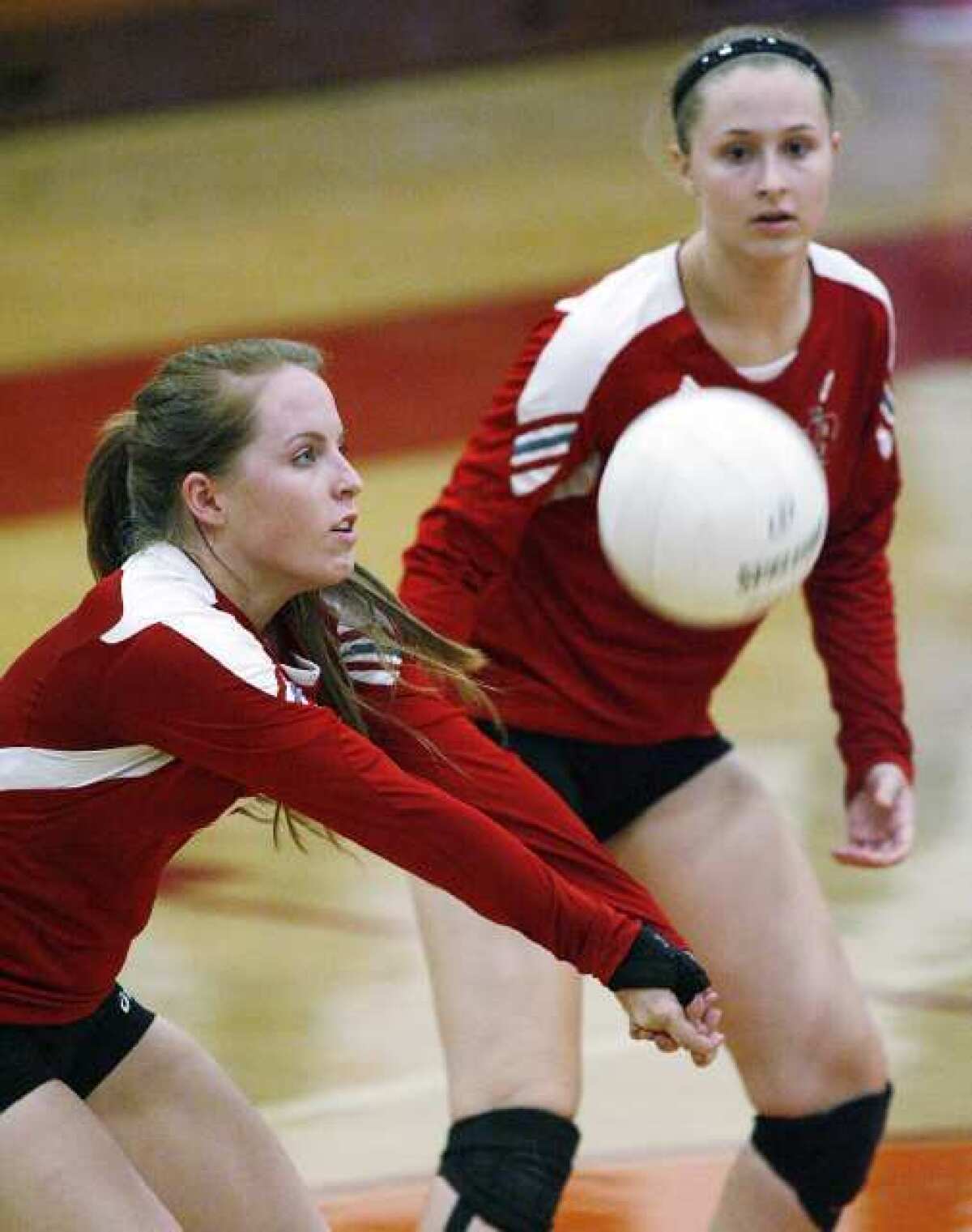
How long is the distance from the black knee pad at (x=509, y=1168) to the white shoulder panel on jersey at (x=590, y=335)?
1.15 meters

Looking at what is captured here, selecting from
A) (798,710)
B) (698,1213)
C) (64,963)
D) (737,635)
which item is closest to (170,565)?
(64,963)

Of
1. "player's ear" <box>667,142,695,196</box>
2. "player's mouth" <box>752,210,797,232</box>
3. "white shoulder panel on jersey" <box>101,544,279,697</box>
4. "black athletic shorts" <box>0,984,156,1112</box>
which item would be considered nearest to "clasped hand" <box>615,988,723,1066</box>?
"white shoulder panel on jersey" <box>101,544,279,697</box>

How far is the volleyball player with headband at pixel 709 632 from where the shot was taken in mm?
4445

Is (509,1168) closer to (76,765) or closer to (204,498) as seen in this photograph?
(76,765)

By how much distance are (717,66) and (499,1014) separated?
1616 mm

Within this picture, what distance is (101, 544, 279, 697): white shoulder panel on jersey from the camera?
3527 millimetres

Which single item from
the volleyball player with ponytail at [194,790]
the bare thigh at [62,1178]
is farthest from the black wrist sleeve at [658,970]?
the bare thigh at [62,1178]

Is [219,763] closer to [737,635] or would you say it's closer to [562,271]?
[737,635]

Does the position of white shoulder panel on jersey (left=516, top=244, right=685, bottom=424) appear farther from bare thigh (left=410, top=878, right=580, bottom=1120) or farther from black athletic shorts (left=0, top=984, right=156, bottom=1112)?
black athletic shorts (left=0, top=984, right=156, bottom=1112)

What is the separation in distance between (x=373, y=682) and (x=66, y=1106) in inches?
29.6

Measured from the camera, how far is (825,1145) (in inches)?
175

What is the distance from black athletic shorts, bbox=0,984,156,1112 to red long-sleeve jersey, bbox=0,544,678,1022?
0.10ft

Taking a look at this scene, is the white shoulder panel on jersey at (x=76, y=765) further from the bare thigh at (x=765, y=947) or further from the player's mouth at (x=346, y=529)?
the bare thigh at (x=765, y=947)

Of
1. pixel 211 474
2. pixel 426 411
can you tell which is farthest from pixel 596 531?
pixel 426 411
